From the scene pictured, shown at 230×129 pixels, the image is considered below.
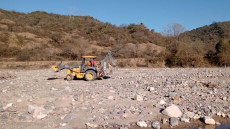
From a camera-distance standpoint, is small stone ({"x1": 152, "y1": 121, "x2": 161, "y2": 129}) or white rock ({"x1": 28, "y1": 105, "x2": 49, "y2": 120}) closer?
small stone ({"x1": 152, "y1": 121, "x2": 161, "y2": 129})

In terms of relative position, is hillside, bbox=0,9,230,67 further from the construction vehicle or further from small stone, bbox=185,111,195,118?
small stone, bbox=185,111,195,118

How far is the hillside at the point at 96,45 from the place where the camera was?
25719 millimetres

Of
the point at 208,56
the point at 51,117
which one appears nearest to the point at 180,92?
the point at 51,117

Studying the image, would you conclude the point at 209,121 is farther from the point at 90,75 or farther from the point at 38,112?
the point at 90,75

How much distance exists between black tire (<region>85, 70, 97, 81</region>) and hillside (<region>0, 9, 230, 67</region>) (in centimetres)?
1305

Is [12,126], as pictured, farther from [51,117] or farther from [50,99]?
[50,99]

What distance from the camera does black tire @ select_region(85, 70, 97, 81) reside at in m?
12.4

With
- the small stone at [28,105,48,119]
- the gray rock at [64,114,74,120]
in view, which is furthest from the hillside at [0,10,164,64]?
the gray rock at [64,114,74,120]

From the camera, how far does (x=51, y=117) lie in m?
5.87

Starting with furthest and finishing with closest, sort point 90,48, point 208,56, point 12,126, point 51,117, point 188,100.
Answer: point 90,48 < point 208,56 < point 188,100 < point 51,117 < point 12,126

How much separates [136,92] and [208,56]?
19.9 metres

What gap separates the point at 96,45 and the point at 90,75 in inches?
1322

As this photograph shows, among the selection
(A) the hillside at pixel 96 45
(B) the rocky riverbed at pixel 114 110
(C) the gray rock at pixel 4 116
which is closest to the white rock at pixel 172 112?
(B) the rocky riverbed at pixel 114 110

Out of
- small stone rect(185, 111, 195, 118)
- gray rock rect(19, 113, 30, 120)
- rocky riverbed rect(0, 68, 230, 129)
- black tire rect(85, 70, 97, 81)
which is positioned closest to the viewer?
rocky riverbed rect(0, 68, 230, 129)
